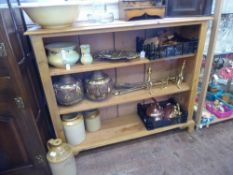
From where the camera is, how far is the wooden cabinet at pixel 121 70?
Answer: 1.11 meters

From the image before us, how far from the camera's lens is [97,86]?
51.9 inches

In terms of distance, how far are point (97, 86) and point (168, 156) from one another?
813 mm

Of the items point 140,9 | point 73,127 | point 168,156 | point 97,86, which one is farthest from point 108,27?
point 168,156

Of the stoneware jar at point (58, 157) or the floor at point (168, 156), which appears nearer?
the stoneware jar at point (58, 157)

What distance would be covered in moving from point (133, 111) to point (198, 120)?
61 cm

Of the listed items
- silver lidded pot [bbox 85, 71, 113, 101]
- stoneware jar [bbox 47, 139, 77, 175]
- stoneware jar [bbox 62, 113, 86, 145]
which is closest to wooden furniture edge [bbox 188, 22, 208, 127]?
silver lidded pot [bbox 85, 71, 113, 101]

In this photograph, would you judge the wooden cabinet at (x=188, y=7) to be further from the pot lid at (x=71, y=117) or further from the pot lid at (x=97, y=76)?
the pot lid at (x=71, y=117)

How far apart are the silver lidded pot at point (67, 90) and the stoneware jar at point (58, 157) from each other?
0.92ft

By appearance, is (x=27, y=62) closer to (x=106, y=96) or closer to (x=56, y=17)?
(x=56, y=17)

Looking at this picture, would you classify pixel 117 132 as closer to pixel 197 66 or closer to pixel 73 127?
pixel 73 127

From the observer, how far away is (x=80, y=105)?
4.44ft

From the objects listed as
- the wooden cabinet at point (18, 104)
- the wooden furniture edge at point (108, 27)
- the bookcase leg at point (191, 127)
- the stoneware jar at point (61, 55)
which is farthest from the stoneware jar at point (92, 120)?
the bookcase leg at point (191, 127)

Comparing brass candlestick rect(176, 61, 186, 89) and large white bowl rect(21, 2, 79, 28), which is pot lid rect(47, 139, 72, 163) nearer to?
large white bowl rect(21, 2, 79, 28)

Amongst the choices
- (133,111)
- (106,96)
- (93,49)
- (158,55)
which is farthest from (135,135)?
(93,49)
